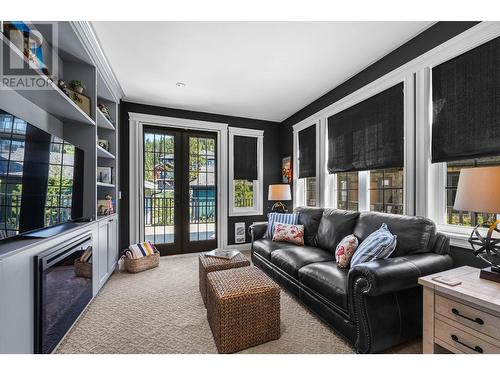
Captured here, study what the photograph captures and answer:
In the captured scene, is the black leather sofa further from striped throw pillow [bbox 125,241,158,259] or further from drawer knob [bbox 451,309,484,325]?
striped throw pillow [bbox 125,241,158,259]

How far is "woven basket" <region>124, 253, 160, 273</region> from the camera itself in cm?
314

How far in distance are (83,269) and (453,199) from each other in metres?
3.42

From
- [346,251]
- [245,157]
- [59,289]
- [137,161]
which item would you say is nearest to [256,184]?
[245,157]

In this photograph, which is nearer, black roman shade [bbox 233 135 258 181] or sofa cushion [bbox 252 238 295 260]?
sofa cushion [bbox 252 238 295 260]

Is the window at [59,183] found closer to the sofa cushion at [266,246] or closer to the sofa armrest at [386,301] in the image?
the sofa cushion at [266,246]

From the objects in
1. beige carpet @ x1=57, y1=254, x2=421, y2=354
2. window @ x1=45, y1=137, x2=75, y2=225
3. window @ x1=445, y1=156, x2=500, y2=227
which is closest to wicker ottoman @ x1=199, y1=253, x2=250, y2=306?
beige carpet @ x1=57, y1=254, x2=421, y2=354

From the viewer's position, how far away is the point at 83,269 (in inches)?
79.9

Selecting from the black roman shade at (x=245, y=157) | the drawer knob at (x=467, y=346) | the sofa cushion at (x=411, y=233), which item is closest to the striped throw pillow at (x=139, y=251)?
the black roman shade at (x=245, y=157)

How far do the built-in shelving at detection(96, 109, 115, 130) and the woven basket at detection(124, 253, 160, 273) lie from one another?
1908 mm

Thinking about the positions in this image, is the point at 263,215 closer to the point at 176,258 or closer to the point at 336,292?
the point at 176,258

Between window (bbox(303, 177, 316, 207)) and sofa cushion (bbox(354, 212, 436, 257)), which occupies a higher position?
window (bbox(303, 177, 316, 207))

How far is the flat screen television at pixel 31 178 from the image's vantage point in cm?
121

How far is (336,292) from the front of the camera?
1702mm

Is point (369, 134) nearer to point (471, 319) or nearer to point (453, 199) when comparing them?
point (453, 199)
